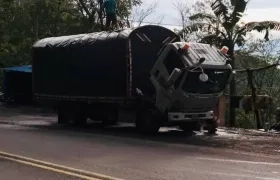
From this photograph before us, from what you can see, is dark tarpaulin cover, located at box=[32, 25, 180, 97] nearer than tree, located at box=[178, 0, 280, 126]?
Yes

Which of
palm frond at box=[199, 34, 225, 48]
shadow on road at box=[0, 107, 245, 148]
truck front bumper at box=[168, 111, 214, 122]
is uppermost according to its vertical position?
palm frond at box=[199, 34, 225, 48]

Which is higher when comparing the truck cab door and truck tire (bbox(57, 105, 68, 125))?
the truck cab door

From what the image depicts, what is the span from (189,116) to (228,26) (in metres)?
7.20

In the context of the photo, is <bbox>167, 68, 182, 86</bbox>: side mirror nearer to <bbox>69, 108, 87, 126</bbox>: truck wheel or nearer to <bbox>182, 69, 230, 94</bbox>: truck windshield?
<bbox>182, 69, 230, 94</bbox>: truck windshield

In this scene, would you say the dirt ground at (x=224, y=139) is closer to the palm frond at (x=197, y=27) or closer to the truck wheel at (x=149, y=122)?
the truck wheel at (x=149, y=122)

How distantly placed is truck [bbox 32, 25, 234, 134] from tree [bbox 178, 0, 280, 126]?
15.6 ft

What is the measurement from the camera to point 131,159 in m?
10.7

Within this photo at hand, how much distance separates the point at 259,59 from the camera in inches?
1266

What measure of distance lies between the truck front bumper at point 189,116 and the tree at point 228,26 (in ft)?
16.6

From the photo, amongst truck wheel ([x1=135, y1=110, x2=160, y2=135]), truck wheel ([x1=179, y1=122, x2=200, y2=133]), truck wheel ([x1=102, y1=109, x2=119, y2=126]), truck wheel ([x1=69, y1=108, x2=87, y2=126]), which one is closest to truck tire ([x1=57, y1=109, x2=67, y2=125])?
truck wheel ([x1=69, y1=108, x2=87, y2=126])

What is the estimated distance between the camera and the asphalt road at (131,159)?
8891mm

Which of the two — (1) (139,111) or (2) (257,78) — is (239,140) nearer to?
(1) (139,111)

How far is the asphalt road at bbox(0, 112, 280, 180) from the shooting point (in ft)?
29.2

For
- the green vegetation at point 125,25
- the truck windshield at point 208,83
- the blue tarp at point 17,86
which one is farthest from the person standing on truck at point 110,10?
the blue tarp at point 17,86
